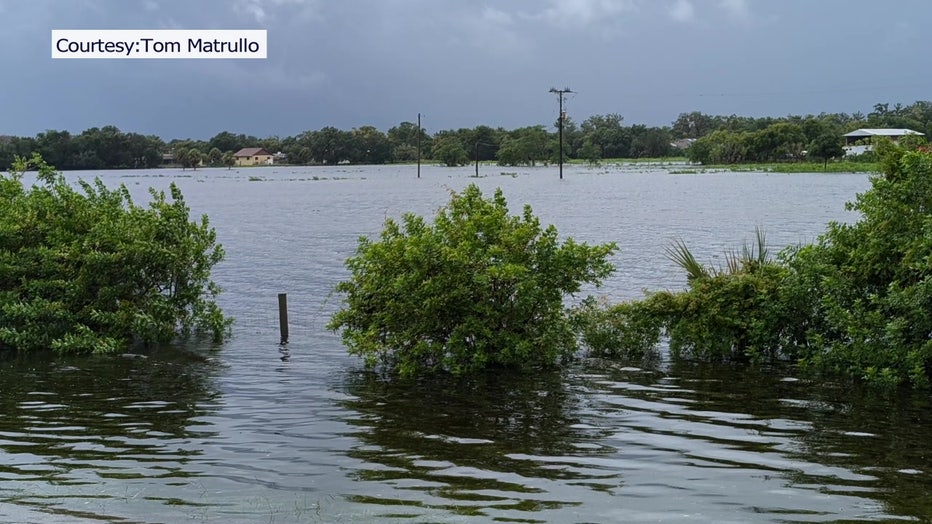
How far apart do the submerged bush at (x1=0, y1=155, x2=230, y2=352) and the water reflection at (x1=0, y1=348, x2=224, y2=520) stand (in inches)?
31.3

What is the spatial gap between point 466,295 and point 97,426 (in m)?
6.74

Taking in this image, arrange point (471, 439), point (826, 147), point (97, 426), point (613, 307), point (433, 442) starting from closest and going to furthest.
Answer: point (433, 442), point (471, 439), point (97, 426), point (613, 307), point (826, 147)

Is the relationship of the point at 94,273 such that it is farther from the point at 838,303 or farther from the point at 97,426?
the point at 838,303

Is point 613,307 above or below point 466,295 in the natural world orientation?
below

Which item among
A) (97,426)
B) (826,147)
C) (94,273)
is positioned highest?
(826,147)

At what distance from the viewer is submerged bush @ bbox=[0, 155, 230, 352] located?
19844 mm

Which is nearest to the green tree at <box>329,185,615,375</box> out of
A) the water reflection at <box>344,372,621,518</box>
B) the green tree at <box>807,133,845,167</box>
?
the water reflection at <box>344,372,621,518</box>

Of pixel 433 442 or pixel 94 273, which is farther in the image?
pixel 94 273

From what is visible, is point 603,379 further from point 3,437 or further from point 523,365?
point 3,437

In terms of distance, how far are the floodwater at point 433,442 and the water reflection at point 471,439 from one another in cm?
4

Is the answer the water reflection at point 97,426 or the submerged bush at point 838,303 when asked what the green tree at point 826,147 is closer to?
the submerged bush at point 838,303

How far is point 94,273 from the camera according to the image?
66.3ft

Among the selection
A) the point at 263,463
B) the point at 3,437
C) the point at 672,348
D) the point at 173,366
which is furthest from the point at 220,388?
the point at 672,348

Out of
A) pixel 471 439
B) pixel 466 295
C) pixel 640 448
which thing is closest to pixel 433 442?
pixel 471 439
